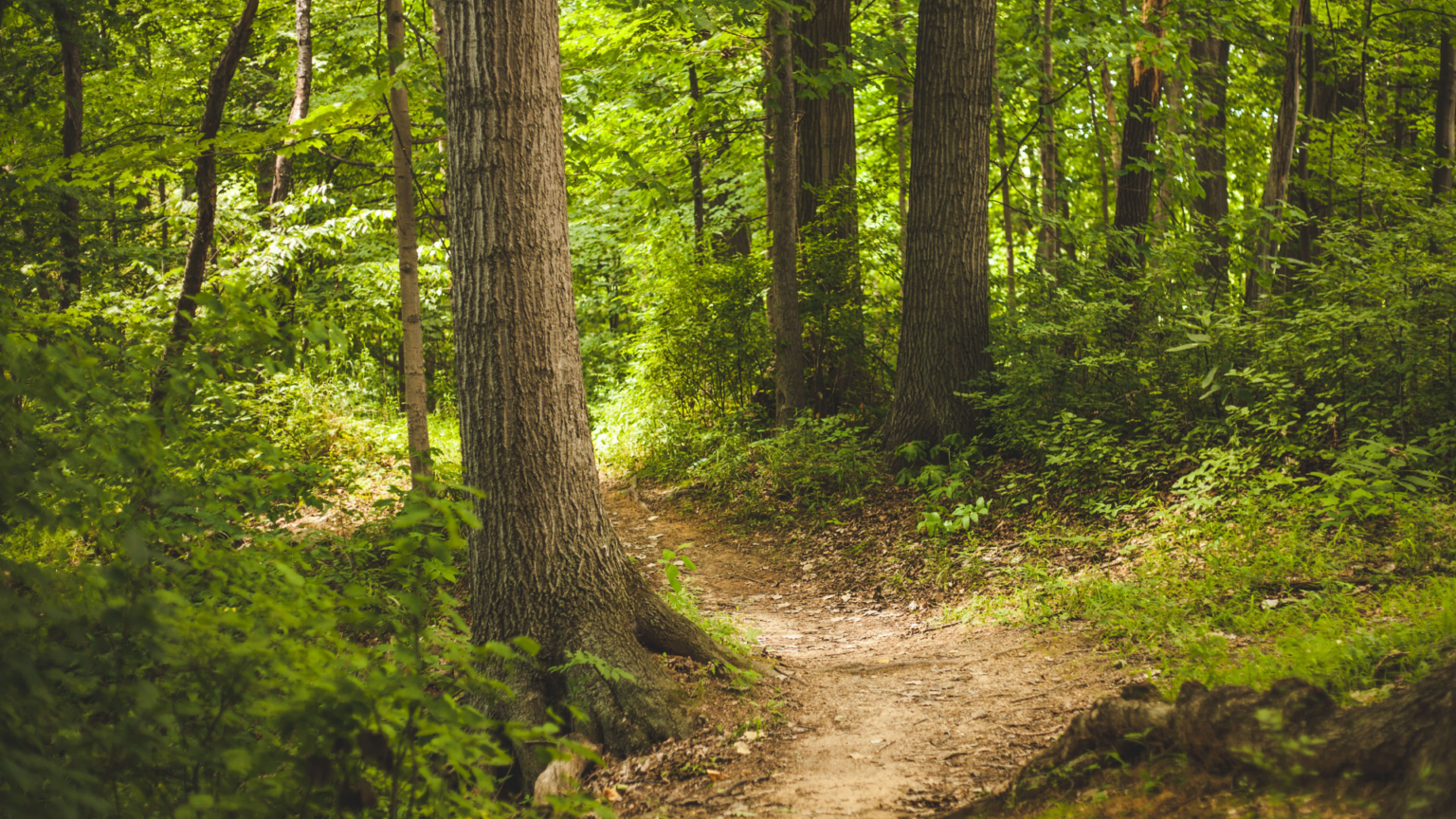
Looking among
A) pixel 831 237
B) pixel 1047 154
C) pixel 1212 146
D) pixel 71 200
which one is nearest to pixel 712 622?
pixel 831 237

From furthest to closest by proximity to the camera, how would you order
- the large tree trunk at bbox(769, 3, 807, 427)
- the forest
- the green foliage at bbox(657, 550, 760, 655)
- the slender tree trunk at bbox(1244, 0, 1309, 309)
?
1. the large tree trunk at bbox(769, 3, 807, 427)
2. the slender tree trunk at bbox(1244, 0, 1309, 309)
3. the green foliage at bbox(657, 550, 760, 655)
4. the forest

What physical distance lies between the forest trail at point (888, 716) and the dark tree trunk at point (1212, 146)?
4.83 m

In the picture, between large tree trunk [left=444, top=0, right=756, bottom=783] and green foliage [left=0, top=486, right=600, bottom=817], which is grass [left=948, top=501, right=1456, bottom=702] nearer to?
large tree trunk [left=444, top=0, right=756, bottom=783]

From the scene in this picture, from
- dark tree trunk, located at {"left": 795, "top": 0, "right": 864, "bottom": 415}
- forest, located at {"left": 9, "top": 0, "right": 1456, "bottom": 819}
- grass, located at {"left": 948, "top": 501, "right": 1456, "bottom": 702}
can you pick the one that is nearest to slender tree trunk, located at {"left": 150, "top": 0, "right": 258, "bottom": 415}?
forest, located at {"left": 9, "top": 0, "right": 1456, "bottom": 819}

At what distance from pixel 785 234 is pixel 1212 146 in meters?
5.35

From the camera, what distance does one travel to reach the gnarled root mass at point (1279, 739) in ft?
6.35

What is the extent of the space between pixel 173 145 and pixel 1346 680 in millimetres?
8099

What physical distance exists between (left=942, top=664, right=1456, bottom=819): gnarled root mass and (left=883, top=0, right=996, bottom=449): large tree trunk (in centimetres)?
576

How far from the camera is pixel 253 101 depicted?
595 inches

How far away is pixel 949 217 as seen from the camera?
841 centimetres

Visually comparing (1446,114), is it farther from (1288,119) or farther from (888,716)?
(888,716)

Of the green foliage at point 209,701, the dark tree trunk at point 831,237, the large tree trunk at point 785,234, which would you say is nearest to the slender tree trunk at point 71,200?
the large tree trunk at point 785,234

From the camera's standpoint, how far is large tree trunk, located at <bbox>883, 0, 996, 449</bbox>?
8.29 m

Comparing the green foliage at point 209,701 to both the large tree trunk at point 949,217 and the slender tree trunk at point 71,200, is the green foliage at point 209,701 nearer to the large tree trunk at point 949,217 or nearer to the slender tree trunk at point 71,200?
the large tree trunk at point 949,217
